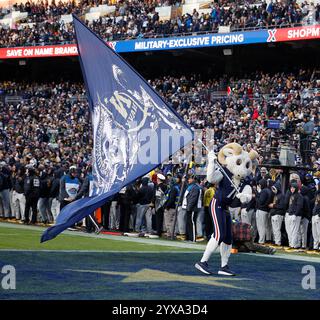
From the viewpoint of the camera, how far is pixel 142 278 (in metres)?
9.04

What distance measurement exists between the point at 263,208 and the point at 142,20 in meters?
21.6

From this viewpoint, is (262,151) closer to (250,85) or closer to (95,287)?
(250,85)

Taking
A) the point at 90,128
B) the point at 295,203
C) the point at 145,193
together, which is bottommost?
the point at 295,203

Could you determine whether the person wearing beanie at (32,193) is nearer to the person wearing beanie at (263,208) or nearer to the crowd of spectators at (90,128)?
the crowd of spectators at (90,128)

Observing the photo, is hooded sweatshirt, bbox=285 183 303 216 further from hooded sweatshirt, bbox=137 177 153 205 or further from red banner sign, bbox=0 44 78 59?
red banner sign, bbox=0 44 78 59

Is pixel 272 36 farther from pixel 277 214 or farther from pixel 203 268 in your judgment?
pixel 203 268

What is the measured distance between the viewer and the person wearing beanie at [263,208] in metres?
15.3

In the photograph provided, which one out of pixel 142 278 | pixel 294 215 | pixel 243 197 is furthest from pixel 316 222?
pixel 142 278

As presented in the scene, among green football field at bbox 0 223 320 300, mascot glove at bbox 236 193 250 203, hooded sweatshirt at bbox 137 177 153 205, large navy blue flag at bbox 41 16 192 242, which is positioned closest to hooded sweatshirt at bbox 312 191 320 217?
green football field at bbox 0 223 320 300

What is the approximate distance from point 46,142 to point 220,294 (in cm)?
2302

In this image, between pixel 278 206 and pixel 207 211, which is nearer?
pixel 278 206

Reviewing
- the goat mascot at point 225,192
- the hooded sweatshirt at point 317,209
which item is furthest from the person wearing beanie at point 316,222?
the goat mascot at point 225,192

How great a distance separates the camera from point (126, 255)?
11.9 m
